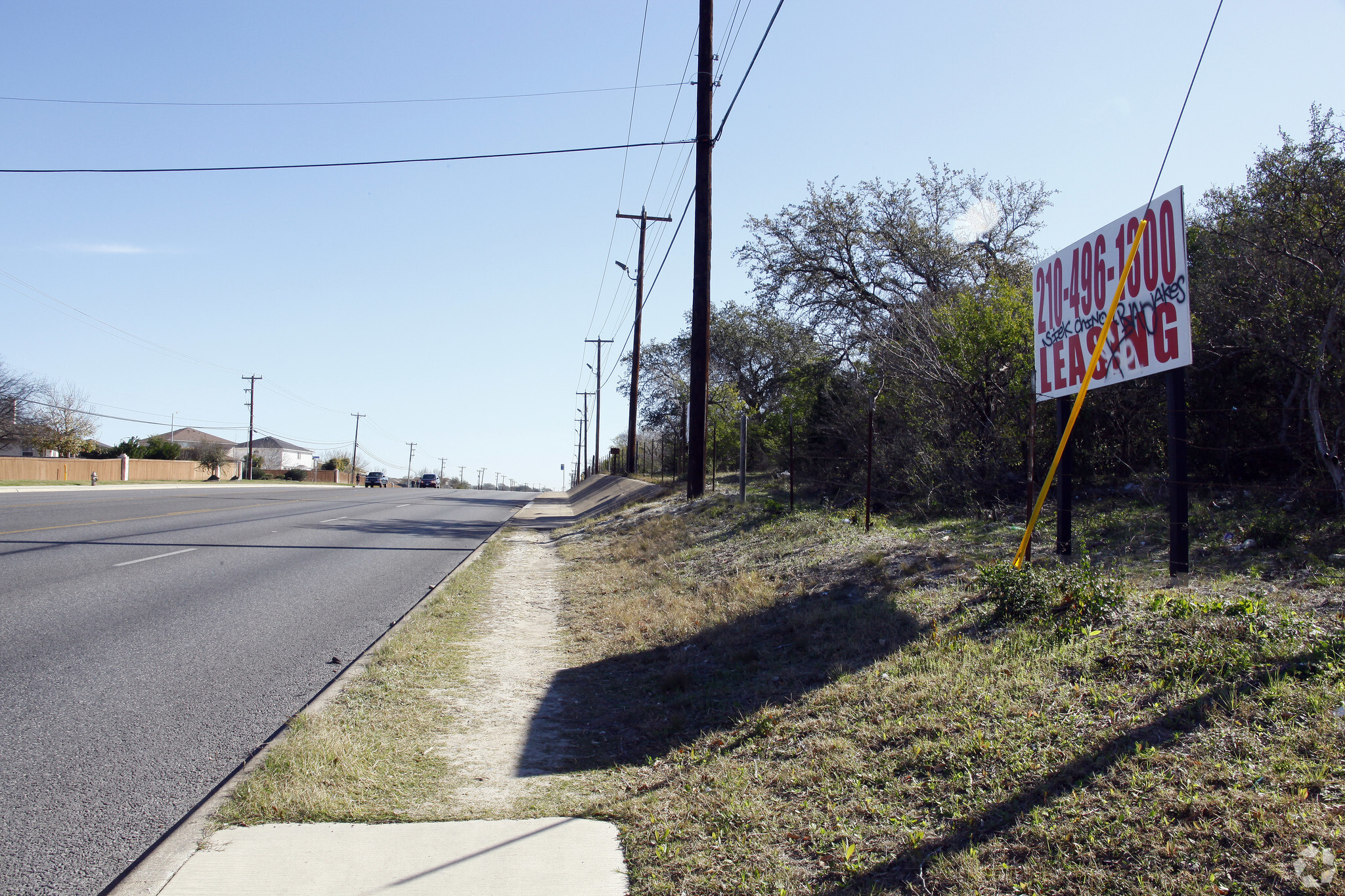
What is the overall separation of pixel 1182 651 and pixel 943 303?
46.8ft

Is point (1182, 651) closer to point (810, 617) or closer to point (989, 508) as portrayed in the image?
point (810, 617)

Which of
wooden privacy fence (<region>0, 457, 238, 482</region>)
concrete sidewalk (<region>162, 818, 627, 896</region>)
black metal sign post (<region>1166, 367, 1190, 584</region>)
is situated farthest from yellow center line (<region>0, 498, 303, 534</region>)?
wooden privacy fence (<region>0, 457, 238, 482</region>)

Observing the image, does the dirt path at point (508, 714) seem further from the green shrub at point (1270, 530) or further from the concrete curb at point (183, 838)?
the green shrub at point (1270, 530)

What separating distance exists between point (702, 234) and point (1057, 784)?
615 inches

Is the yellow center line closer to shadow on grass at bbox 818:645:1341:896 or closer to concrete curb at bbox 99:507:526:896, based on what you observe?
concrete curb at bbox 99:507:526:896

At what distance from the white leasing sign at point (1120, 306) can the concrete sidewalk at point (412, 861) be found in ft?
17.8

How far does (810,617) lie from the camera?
7293 mm

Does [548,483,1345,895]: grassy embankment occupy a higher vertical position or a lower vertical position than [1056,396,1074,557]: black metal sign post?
lower

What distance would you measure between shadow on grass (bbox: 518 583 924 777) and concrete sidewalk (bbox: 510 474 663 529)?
612 inches

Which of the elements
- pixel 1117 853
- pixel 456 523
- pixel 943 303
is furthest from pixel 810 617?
pixel 456 523

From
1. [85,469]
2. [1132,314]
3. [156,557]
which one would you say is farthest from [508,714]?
[85,469]

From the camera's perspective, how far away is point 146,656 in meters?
6.87

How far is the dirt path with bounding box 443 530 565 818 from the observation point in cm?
465

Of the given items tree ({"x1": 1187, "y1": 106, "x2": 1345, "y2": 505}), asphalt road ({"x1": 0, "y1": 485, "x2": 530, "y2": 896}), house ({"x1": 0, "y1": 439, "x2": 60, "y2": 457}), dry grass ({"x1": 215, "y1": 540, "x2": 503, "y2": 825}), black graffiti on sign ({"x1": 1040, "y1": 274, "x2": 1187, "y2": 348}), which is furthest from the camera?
house ({"x1": 0, "y1": 439, "x2": 60, "y2": 457})
